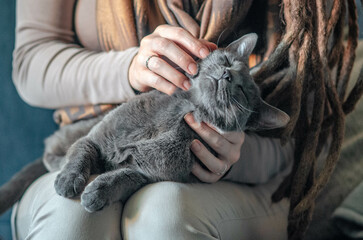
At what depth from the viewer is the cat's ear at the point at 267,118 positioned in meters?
0.59

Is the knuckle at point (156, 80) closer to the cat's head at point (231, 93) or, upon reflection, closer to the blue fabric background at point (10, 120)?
the cat's head at point (231, 93)

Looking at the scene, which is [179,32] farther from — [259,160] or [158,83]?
[259,160]

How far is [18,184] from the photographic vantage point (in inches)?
32.9

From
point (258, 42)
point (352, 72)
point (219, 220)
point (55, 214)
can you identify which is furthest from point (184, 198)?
point (352, 72)

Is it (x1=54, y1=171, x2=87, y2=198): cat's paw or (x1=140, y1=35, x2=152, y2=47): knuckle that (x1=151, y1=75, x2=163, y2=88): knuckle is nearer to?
(x1=140, y1=35, x2=152, y2=47): knuckle

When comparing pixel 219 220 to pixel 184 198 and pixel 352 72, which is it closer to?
pixel 184 198

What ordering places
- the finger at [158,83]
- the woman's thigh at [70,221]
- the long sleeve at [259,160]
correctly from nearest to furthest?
the woman's thigh at [70,221]
the finger at [158,83]
the long sleeve at [259,160]

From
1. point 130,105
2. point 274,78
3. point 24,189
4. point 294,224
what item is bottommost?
point 24,189

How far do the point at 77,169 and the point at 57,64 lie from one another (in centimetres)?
32

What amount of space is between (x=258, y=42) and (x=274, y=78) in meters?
0.09

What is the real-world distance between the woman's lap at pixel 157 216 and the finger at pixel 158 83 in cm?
18

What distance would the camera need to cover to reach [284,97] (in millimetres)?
660

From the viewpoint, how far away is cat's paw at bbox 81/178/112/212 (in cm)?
53

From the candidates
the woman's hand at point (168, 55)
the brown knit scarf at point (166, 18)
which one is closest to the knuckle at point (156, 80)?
the woman's hand at point (168, 55)
